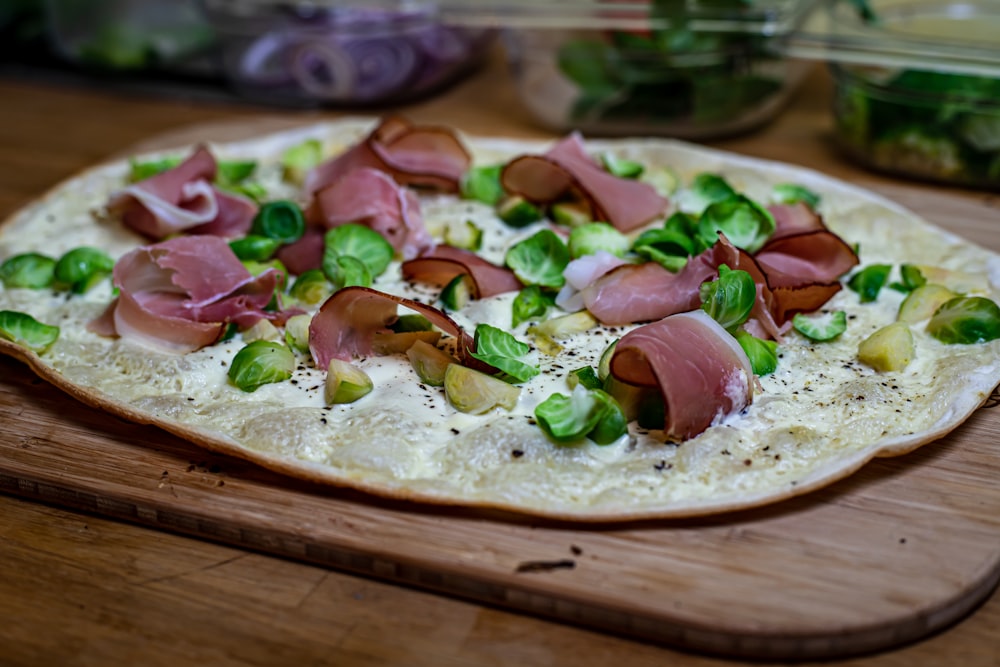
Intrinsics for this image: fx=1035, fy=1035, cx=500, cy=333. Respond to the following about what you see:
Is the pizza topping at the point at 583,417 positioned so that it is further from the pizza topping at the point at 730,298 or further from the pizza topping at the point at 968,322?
the pizza topping at the point at 968,322

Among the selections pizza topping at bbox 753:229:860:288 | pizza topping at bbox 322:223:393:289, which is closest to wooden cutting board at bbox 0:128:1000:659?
pizza topping at bbox 753:229:860:288

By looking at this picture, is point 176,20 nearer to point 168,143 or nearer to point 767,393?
point 168,143

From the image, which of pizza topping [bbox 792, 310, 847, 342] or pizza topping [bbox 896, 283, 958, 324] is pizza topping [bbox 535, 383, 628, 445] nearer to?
pizza topping [bbox 792, 310, 847, 342]

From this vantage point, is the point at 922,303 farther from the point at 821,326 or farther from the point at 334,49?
the point at 334,49

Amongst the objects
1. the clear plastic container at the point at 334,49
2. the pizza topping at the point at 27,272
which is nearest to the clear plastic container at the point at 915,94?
the clear plastic container at the point at 334,49

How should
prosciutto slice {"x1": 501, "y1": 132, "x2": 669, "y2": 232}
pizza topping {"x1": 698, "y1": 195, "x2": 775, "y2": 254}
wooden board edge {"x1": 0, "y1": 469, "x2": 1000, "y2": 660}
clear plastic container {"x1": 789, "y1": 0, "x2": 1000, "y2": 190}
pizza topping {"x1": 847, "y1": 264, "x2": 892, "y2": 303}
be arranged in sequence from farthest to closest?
clear plastic container {"x1": 789, "y1": 0, "x2": 1000, "y2": 190}
prosciutto slice {"x1": 501, "y1": 132, "x2": 669, "y2": 232}
pizza topping {"x1": 698, "y1": 195, "x2": 775, "y2": 254}
pizza topping {"x1": 847, "y1": 264, "x2": 892, "y2": 303}
wooden board edge {"x1": 0, "y1": 469, "x2": 1000, "y2": 660}

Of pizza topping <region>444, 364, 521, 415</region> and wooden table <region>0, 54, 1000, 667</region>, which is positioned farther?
pizza topping <region>444, 364, 521, 415</region>

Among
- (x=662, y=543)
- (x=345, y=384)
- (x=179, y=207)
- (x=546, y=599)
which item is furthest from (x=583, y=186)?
(x=546, y=599)
